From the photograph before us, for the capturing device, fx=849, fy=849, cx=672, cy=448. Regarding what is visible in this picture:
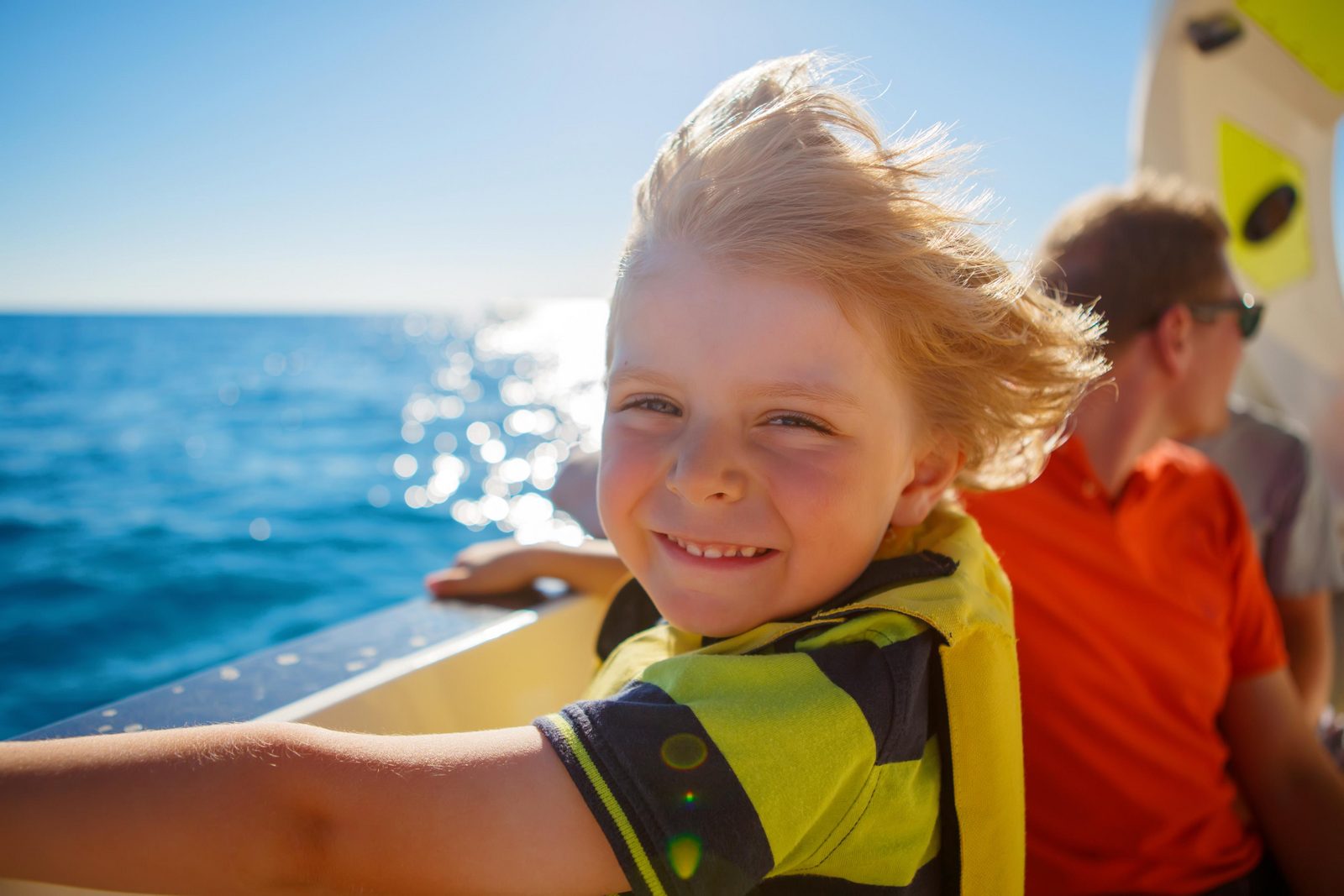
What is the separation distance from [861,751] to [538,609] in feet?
3.62

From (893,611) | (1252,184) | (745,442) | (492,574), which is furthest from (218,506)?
(893,611)

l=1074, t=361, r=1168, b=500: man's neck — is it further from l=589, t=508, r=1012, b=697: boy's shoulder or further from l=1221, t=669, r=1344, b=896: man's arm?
l=589, t=508, r=1012, b=697: boy's shoulder

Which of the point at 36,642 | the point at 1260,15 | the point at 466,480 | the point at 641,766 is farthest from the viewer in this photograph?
the point at 466,480

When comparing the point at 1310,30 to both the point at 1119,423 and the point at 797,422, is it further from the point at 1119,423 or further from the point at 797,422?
the point at 797,422

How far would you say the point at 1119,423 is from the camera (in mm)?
1850

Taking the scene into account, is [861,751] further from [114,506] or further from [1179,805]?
[114,506]

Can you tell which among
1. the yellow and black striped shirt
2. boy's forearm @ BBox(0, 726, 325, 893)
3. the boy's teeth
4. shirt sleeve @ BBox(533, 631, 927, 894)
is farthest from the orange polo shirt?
boy's forearm @ BBox(0, 726, 325, 893)

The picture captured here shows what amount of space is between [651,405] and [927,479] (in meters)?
0.43

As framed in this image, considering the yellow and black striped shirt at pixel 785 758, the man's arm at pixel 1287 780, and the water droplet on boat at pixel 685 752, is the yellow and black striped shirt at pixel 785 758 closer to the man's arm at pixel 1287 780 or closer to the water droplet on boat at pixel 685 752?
the water droplet on boat at pixel 685 752

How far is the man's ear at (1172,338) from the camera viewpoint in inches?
75.2

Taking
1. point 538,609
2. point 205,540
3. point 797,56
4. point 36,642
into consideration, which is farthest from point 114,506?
point 797,56

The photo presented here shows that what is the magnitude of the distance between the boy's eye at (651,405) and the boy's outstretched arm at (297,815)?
18.0 inches

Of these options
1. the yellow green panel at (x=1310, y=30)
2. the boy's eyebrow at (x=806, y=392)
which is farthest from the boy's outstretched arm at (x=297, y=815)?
the yellow green panel at (x=1310, y=30)

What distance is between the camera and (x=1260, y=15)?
3354 mm
